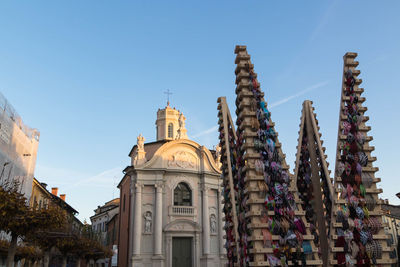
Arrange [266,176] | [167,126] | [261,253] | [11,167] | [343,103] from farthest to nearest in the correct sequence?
[167,126] → [11,167] → [343,103] → [266,176] → [261,253]

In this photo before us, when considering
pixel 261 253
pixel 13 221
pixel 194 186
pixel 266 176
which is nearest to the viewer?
pixel 261 253

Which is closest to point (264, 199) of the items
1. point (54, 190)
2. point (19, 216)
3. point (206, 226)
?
point (19, 216)

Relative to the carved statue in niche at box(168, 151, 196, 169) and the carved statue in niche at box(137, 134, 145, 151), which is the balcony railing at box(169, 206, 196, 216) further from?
the carved statue in niche at box(137, 134, 145, 151)

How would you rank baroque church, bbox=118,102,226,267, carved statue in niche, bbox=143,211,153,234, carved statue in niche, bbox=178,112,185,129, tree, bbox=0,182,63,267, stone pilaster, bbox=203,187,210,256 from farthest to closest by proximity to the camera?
carved statue in niche, bbox=178,112,185,129
stone pilaster, bbox=203,187,210,256
carved statue in niche, bbox=143,211,153,234
baroque church, bbox=118,102,226,267
tree, bbox=0,182,63,267

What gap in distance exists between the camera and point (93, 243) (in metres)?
23.9

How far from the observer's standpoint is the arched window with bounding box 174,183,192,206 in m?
32.4

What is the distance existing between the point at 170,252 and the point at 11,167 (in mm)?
14302

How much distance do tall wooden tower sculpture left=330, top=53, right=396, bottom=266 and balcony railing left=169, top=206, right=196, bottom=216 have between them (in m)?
25.0

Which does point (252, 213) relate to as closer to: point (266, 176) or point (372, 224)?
point (266, 176)

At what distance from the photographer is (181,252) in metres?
30.6

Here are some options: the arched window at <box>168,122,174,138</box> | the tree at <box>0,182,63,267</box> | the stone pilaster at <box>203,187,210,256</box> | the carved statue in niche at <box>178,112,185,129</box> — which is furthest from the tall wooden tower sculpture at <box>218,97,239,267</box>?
the arched window at <box>168,122,174,138</box>

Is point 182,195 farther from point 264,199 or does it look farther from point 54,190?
point 54,190

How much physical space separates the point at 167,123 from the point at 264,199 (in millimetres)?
32894

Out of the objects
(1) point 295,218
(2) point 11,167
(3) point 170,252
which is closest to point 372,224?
(1) point 295,218
